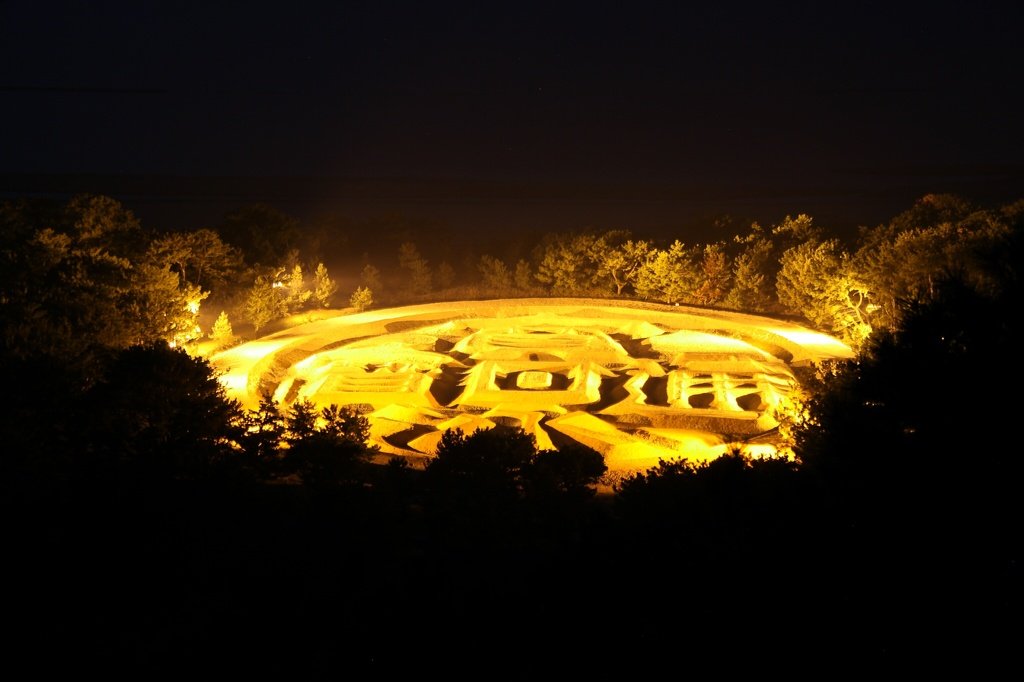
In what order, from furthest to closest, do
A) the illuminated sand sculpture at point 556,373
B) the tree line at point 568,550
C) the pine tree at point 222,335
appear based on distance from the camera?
the pine tree at point 222,335 < the illuminated sand sculpture at point 556,373 < the tree line at point 568,550

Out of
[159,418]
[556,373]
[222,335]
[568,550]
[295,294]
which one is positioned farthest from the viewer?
[295,294]

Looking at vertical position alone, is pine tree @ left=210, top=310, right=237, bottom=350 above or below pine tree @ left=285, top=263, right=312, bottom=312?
below

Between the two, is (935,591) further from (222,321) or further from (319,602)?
(222,321)

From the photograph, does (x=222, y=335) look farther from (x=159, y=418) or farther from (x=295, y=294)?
(x=159, y=418)

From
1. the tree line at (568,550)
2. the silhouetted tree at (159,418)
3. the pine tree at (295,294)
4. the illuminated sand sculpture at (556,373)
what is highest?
the pine tree at (295,294)

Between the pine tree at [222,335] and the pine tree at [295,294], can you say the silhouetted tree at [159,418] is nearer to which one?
the pine tree at [222,335]

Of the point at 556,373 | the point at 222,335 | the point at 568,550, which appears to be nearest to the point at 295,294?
the point at 222,335

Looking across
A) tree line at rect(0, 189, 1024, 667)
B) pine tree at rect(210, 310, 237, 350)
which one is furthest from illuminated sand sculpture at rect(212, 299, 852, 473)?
tree line at rect(0, 189, 1024, 667)

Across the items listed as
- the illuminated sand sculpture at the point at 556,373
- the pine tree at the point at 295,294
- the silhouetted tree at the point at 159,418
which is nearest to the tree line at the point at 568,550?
the silhouetted tree at the point at 159,418

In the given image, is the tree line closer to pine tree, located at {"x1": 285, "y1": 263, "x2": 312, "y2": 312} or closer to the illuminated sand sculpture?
the illuminated sand sculpture
